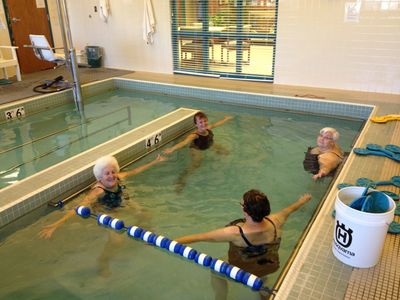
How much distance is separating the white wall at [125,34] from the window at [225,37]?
0.85ft

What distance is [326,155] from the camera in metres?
3.63

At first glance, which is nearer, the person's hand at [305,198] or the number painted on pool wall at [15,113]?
the person's hand at [305,198]


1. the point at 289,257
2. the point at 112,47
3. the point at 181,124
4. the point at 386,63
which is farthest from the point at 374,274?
the point at 112,47

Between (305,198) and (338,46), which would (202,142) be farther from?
(338,46)

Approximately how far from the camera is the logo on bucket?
184 centimetres

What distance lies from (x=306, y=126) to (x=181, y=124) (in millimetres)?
1743

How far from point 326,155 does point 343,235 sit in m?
1.86

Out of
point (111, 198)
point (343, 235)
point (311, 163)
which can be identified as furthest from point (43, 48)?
point (343, 235)

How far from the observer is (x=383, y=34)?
5680 millimetres

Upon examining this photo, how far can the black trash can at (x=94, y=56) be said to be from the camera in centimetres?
859

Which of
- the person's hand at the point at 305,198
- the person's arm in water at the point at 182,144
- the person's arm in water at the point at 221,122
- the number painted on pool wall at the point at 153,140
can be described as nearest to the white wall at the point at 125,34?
the person's arm in water at the point at 221,122

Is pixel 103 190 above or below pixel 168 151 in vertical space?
above

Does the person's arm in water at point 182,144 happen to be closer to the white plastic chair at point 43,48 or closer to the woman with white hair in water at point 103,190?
the woman with white hair in water at point 103,190

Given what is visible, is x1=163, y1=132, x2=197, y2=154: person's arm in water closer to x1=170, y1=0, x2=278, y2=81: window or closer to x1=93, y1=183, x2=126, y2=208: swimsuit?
x1=93, y1=183, x2=126, y2=208: swimsuit
